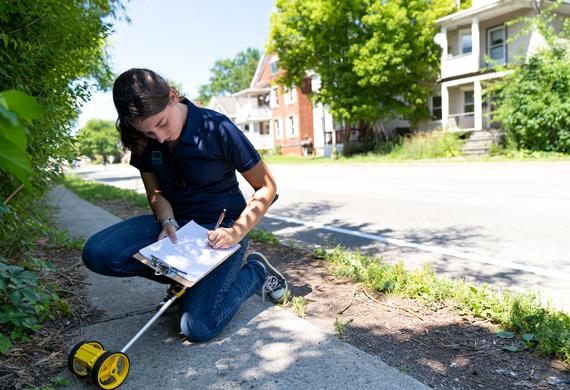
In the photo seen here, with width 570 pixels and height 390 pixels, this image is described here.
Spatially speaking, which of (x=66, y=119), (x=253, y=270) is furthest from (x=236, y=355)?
(x=66, y=119)

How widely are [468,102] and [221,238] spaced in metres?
25.8

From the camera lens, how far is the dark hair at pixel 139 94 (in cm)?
243

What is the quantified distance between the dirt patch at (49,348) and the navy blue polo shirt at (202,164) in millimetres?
946

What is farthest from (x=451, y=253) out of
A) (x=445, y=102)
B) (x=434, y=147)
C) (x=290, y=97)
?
(x=290, y=97)

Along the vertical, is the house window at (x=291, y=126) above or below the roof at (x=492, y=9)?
below

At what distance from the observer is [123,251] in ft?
9.23

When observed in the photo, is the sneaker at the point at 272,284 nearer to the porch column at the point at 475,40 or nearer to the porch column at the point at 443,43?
the porch column at the point at 475,40

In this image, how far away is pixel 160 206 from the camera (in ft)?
10.2

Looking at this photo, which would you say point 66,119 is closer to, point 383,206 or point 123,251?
point 123,251

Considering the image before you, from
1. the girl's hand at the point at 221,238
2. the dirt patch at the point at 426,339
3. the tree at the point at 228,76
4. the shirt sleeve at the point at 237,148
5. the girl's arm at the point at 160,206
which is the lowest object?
the dirt patch at the point at 426,339

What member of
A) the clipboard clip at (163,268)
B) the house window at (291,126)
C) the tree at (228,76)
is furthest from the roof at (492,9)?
the tree at (228,76)

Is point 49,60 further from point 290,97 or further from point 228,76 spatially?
point 228,76

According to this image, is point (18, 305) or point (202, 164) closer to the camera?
point (18, 305)

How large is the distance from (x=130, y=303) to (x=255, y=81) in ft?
158
